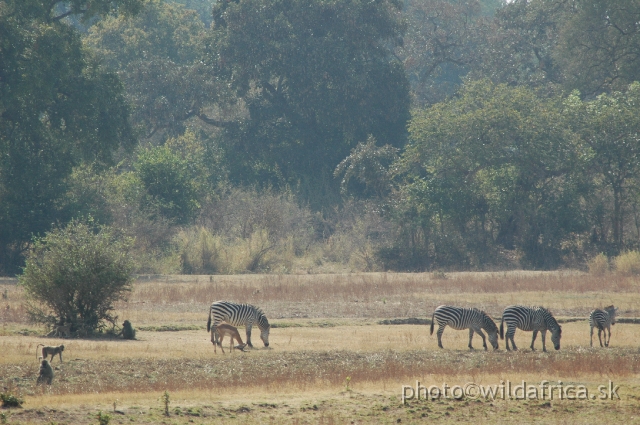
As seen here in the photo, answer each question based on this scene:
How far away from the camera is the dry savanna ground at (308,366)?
15109 millimetres

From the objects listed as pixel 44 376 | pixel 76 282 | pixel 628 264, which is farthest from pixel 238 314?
pixel 628 264

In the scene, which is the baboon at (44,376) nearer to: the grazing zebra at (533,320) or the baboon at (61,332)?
the baboon at (61,332)

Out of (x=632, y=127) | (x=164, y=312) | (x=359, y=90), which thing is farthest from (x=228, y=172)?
(x=164, y=312)

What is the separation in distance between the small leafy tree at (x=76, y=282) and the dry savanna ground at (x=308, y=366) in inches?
37.0

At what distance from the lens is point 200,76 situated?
57.4 metres

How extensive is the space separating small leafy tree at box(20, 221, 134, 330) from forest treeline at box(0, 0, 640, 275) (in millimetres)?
11667

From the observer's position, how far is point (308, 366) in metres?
19.5

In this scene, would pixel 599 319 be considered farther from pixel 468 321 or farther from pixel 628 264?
pixel 628 264

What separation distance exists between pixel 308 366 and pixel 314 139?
136ft

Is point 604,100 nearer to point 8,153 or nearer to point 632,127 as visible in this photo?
point 632,127

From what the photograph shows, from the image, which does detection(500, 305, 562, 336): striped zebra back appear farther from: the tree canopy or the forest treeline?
the tree canopy

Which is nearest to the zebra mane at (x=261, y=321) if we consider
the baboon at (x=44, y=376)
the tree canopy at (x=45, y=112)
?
the baboon at (x=44, y=376)

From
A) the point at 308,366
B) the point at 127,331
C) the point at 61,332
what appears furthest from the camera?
the point at 61,332

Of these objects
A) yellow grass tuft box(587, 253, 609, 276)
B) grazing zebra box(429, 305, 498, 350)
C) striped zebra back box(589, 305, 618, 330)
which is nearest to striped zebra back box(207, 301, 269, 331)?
grazing zebra box(429, 305, 498, 350)
